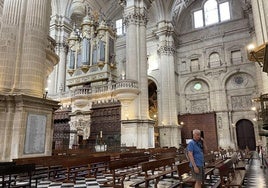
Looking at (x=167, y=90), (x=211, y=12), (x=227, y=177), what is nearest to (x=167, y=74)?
(x=167, y=90)

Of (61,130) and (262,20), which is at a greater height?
(262,20)

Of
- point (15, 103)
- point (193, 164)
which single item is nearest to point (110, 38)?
point (15, 103)

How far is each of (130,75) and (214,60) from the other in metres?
12.8

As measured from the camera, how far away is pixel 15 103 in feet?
25.9

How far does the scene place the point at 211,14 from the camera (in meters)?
26.4

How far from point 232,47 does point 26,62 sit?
877 inches

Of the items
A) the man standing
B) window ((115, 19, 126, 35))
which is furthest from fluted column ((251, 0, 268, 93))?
window ((115, 19, 126, 35))

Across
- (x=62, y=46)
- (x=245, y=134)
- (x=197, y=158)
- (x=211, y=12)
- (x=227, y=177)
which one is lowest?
(x=227, y=177)

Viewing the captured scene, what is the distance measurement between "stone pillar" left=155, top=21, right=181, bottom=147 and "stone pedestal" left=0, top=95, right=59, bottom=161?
1546cm

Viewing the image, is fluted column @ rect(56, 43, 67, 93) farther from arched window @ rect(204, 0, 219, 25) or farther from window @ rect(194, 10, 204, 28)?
arched window @ rect(204, 0, 219, 25)

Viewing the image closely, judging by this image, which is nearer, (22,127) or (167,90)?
(22,127)

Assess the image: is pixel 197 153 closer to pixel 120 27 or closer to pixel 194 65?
Result: pixel 194 65

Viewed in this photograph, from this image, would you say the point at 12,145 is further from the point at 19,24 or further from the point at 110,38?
the point at 110,38

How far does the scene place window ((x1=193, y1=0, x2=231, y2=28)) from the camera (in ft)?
84.0
